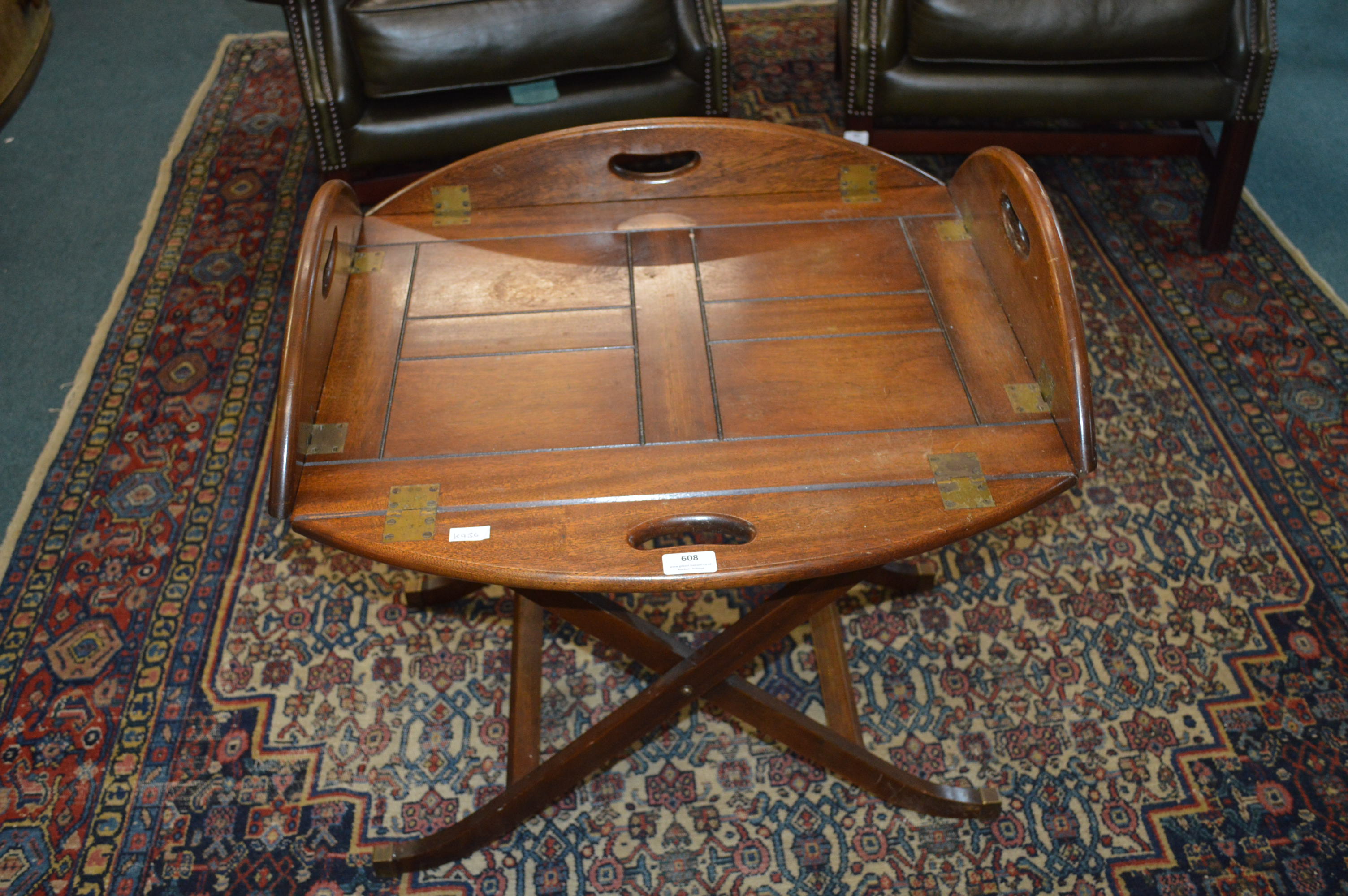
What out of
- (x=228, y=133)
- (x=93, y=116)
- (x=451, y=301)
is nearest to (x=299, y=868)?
(x=451, y=301)

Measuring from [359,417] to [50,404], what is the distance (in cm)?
152

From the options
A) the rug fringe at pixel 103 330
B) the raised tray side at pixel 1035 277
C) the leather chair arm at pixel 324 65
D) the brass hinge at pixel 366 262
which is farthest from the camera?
the leather chair arm at pixel 324 65

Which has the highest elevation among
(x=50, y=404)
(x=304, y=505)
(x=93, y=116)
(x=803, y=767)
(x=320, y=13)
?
(x=320, y=13)

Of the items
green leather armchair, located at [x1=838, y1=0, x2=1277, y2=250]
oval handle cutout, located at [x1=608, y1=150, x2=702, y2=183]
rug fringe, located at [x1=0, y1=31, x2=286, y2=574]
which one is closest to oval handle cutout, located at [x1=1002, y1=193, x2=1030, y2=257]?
oval handle cutout, located at [x1=608, y1=150, x2=702, y2=183]

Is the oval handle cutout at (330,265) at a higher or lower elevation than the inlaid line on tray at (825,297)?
higher

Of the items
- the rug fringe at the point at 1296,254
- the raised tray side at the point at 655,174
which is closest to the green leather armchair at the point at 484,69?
the raised tray side at the point at 655,174

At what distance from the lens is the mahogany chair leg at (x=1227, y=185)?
254cm

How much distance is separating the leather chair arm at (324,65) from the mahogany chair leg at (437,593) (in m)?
1.17

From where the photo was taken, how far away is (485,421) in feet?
4.40

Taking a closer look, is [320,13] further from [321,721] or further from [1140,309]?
[1140,309]

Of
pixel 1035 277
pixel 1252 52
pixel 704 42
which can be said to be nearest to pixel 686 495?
pixel 1035 277

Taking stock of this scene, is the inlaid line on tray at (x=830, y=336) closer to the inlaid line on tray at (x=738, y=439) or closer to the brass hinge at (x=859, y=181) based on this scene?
the inlaid line on tray at (x=738, y=439)

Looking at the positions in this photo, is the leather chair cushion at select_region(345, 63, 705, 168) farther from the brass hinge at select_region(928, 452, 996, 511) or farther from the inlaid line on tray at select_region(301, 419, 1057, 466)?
the brass hinge at select_region(928, 452, 996, 511)

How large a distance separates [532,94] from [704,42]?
0.43 meters
